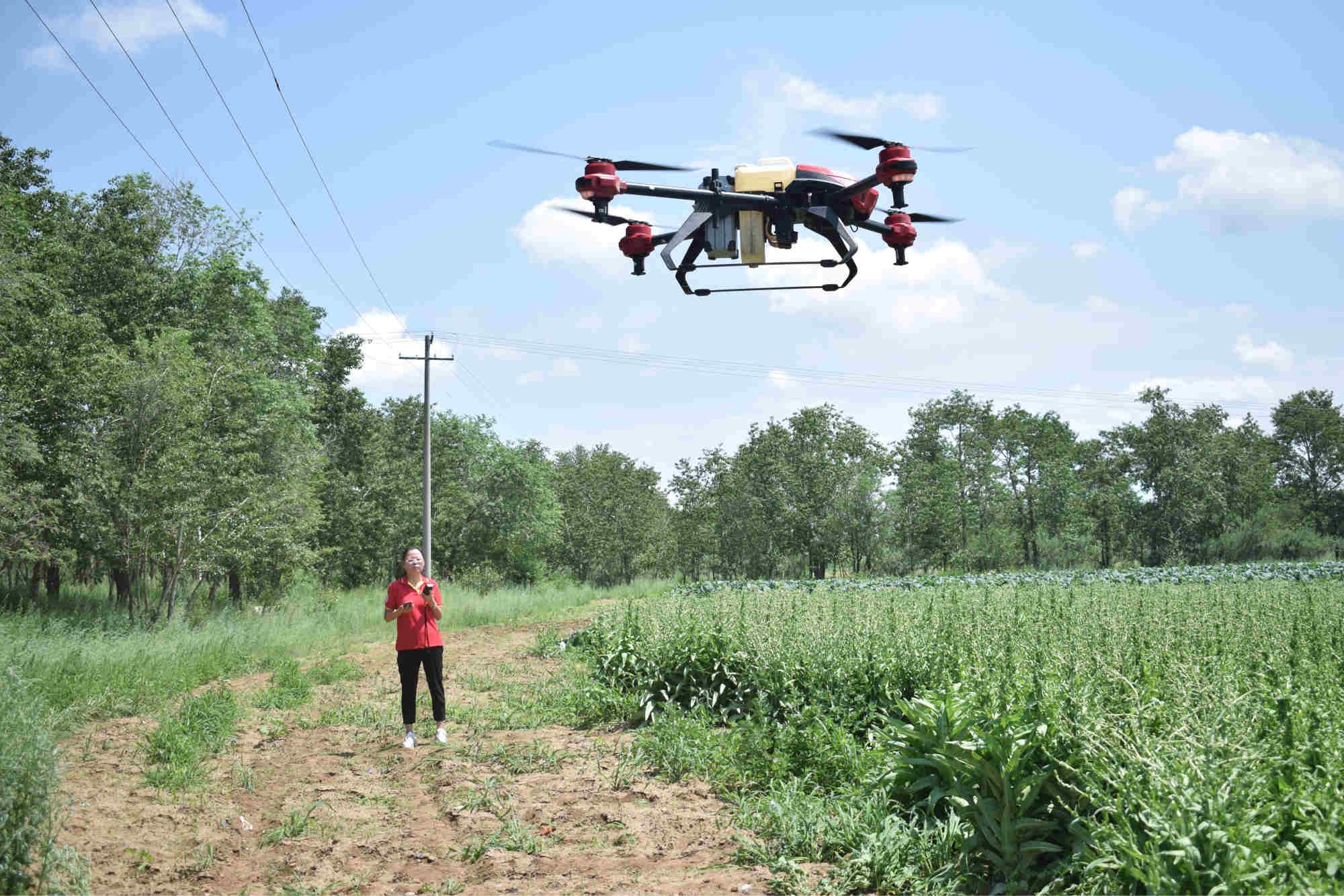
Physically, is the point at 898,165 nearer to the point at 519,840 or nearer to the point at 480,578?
the point at 519,840

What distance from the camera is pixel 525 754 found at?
8281 mm

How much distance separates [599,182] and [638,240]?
0.75 meters

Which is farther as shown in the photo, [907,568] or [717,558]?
[717,558]

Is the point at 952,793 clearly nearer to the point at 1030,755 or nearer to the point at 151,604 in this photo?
the point at 1030,755

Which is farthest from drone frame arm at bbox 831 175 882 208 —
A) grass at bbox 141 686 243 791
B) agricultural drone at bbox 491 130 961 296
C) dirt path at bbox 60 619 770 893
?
grass at bbox 141 686 243 791

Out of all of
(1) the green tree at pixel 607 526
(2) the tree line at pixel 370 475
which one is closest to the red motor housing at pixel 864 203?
(2) the tree line at pixel 370 475

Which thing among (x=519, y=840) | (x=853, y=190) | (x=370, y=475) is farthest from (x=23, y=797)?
(x=370, y=475)

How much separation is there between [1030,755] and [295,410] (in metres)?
27.3

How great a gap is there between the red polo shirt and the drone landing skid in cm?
394

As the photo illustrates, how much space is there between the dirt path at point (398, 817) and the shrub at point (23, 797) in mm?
473

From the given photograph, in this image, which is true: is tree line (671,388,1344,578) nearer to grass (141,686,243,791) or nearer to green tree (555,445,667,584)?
green tree (555,445,667,584)

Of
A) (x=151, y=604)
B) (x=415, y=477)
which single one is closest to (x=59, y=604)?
(x=151, y=604)

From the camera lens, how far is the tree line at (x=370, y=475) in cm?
1850

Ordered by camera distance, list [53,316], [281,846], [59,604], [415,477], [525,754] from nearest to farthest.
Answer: [281,846] → [525,754] → [53,316] → [59,604] → [415,477]
